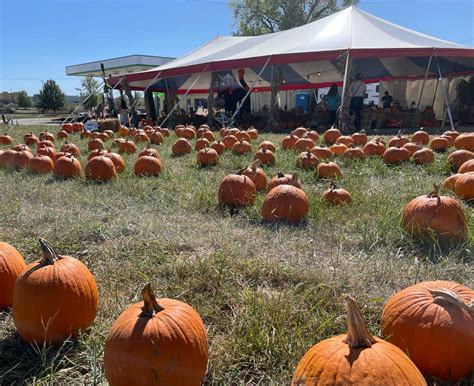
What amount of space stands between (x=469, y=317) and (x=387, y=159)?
4.39m

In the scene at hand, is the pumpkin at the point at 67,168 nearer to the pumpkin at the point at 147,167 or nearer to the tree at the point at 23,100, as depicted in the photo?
the pumpkin at the point at 147,167

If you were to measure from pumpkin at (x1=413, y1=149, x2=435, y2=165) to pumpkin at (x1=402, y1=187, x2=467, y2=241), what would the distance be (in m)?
2.91

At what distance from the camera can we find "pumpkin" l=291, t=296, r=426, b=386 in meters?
1.27

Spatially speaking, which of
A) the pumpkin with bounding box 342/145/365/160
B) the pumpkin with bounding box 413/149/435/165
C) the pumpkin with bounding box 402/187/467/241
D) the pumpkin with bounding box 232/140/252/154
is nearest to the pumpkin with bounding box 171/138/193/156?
the pumpkin with bounding box 232/140/252/154

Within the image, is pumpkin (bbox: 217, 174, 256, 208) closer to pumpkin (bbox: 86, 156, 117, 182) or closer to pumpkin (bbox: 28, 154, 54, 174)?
pumpkin (bbox: 86, 156, 117, 182)

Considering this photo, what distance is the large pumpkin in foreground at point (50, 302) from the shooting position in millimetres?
1899

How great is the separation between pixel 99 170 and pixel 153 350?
4.03 meters

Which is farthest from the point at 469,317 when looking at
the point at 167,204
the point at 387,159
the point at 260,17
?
the point at 260,17

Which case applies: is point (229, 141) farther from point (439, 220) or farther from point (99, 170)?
point (439, 220)

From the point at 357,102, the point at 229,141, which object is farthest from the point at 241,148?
the point at 357,102

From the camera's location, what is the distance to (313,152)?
239 inches

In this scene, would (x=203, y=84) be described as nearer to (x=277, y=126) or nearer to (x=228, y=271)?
(x=277, y=126)

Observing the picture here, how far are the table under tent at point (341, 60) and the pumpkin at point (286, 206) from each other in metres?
7.75

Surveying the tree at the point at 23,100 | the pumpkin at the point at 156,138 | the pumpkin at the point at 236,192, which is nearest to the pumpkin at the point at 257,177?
the pumpkin at the point at 236,192
